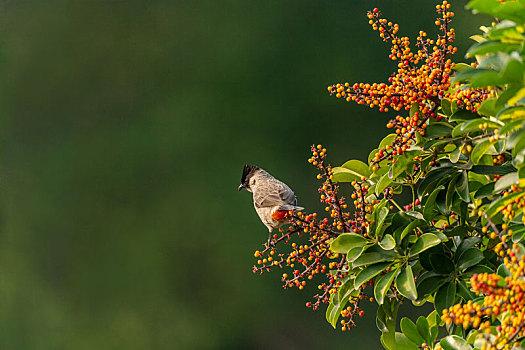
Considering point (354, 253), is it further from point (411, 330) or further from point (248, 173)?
point (248, 173)

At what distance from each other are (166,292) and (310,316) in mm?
742

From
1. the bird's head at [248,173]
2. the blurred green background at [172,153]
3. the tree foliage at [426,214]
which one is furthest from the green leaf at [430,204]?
the blurred green background at [172,153]

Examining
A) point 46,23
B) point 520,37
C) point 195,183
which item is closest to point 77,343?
point 195,183

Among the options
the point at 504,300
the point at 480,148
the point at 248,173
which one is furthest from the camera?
the point at 248,173

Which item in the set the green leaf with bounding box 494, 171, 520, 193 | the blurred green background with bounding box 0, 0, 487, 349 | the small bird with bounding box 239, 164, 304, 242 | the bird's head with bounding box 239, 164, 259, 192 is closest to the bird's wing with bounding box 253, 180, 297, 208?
the small bird with bounding box 239, 164, 304, 242

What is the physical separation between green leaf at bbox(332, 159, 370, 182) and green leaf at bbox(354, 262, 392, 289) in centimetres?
20

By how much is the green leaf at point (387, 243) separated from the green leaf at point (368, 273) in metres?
0.03

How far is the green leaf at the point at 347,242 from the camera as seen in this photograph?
32.7 inches

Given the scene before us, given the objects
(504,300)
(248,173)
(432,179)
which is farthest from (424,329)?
(248,173)

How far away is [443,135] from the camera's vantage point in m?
0.83

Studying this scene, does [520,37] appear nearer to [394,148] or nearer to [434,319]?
[394,148]

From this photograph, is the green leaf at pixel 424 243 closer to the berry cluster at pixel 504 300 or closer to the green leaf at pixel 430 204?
the green leaf at pixel 430 204

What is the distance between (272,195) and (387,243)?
73cm

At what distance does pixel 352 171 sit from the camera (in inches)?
39.4
